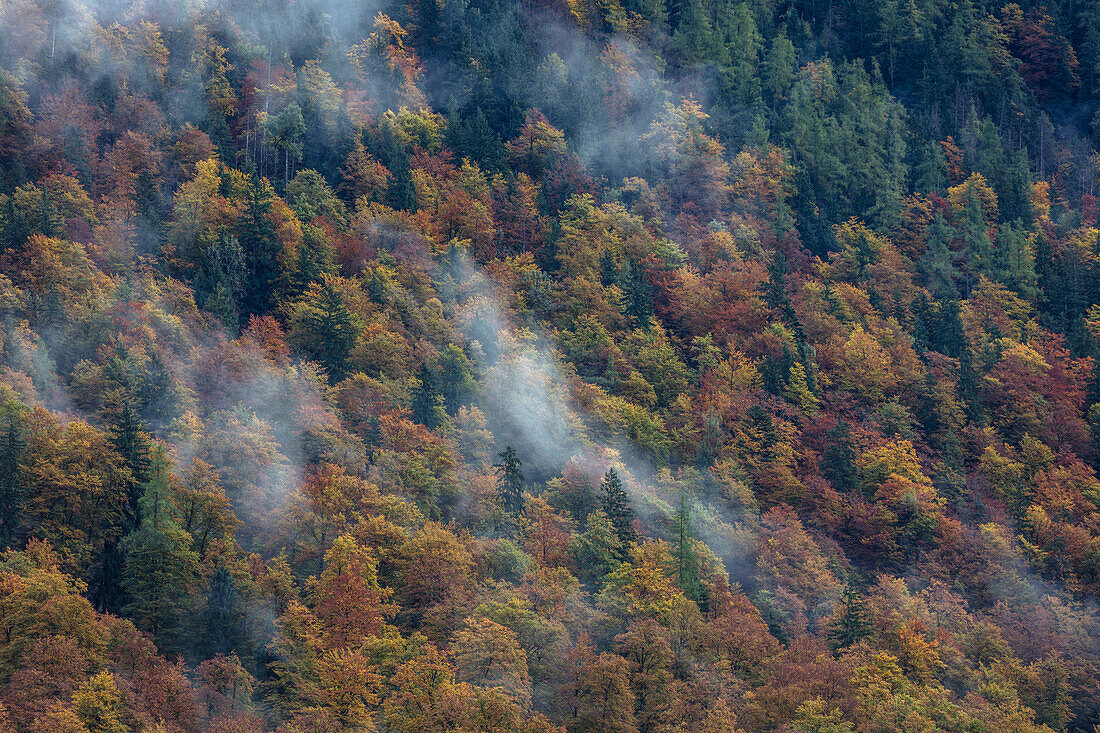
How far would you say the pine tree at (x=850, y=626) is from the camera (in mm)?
67875

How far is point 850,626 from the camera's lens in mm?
68062

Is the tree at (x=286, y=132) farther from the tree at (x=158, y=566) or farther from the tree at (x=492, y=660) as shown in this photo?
the tree at (x=492, y=660)

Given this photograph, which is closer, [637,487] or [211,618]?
[211,618]

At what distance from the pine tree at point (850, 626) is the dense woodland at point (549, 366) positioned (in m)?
0.40

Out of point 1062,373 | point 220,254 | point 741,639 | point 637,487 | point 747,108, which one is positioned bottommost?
point 741,639

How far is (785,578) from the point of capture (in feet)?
243

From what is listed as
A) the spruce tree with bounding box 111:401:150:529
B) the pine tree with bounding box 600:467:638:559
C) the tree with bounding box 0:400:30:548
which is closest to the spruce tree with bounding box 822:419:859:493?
the pine tree with bounding box 600:467:638:559

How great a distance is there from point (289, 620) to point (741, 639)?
24648 millimetres

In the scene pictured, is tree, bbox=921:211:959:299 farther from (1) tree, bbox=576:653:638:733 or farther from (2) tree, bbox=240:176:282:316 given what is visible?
(1) tree, bbox=576:653:638:733

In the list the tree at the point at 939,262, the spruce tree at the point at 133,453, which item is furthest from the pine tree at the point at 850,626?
the tree at the point at 939,262

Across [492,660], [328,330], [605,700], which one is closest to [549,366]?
[328,330]

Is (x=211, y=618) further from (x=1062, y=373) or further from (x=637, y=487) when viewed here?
(x=1062, y=373)

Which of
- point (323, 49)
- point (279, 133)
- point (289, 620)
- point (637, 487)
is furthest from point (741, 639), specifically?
point (323, 49)

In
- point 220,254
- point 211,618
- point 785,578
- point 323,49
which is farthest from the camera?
point 323,49
